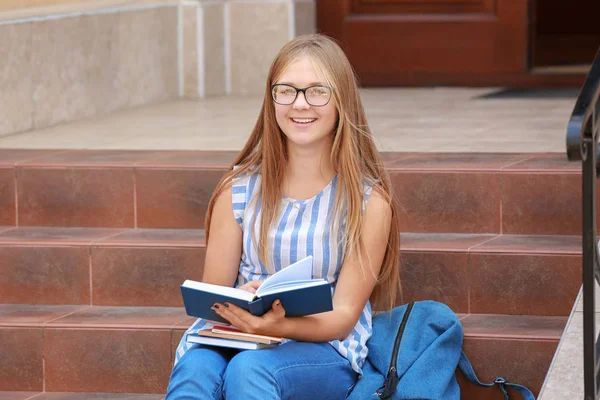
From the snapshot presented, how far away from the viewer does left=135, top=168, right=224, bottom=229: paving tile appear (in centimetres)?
429

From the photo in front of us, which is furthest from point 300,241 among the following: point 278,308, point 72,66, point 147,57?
point 147,57

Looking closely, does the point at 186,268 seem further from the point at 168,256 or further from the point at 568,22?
the point at 568,22

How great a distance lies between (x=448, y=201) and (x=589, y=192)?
154cm

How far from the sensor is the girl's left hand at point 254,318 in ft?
9.71

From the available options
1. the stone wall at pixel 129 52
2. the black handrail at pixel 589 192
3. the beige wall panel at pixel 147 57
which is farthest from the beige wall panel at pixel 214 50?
the black handrail at pixel 589 192

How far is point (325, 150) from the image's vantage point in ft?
10.8

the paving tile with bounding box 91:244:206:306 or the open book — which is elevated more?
the open book

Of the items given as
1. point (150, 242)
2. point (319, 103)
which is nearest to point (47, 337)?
point (150, 242)

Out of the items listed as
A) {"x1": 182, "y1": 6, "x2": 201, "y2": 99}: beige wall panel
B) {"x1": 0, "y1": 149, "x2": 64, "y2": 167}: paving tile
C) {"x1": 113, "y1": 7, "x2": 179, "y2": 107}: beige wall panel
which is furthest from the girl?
{"x1": 182, "y1": 6, "x2": 201, "y2": 99}: beige wall panel

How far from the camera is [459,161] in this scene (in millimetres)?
4270

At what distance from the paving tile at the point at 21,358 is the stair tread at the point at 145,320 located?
0.11 ft

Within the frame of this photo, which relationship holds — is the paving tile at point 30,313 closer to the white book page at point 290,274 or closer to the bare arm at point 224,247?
the bare arm at point 224,247

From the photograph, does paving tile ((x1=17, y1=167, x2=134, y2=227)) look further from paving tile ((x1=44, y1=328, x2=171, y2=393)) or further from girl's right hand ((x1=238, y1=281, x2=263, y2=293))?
girl's right hand ((x1=238, y1=281, x2=263, y2=293))

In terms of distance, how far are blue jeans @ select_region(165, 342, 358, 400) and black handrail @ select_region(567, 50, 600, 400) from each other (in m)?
0.72
